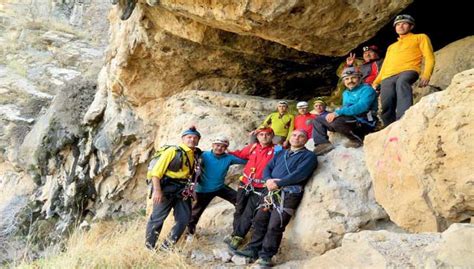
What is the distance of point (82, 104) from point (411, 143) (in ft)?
31.9

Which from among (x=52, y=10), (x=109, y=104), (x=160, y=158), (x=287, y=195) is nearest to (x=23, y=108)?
(x=109, y=104)

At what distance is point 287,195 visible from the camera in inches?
198

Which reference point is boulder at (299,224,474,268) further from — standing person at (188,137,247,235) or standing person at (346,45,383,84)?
standing person at (346,45,383,84)

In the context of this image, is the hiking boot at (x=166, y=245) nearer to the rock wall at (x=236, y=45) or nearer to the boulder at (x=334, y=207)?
the boulder at (x=334, y=207)

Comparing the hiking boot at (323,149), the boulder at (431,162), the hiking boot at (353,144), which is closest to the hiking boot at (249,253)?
the hiking boot at (323,149)

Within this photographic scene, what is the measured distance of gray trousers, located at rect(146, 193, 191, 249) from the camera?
5371mm

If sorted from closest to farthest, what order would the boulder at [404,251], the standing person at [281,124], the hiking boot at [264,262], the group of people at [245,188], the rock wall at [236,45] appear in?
the boulder at [404,251] < the hiking boot at [264,262] < the group of people at [245,188] < the rock wall at [236,45] < the standing person at [281,124]

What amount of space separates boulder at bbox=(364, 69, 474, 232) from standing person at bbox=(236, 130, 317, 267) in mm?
923

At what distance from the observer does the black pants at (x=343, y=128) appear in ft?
17.8

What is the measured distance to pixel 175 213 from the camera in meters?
5.50

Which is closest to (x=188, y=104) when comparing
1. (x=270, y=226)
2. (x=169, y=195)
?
(x=169, y=195)

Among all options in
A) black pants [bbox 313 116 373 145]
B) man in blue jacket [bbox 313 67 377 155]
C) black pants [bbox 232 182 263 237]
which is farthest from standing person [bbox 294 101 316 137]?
black pants [bbox 232 182 263 237]

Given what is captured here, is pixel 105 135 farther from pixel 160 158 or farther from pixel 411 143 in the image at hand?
pixel 411 143

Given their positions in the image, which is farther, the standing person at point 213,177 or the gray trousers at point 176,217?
the standing person at point 213,177
